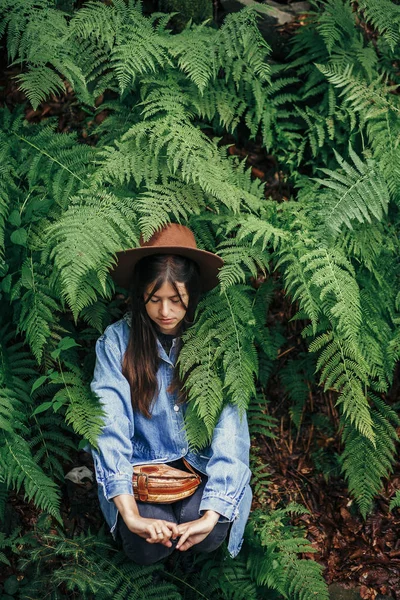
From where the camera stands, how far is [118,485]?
3457 millimetres

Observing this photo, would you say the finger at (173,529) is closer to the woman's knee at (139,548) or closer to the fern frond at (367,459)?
the woman's knee at (139,548)

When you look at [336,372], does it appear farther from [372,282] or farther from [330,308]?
[372,282]

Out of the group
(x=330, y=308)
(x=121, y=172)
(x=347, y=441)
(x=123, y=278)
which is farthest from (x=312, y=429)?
(x=121, y=172)

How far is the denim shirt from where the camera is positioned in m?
3.55

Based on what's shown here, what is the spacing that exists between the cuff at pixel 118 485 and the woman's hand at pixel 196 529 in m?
0.33

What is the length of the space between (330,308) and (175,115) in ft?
4.97

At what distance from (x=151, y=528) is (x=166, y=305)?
1.12 meters

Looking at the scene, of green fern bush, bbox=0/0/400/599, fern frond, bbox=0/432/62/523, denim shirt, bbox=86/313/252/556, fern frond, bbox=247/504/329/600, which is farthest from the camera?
fern frond, bbox=247/504/329/600

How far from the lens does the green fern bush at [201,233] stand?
376 centimetres

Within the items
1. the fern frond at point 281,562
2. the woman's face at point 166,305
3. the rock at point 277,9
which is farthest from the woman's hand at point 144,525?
the rock at point 277,9

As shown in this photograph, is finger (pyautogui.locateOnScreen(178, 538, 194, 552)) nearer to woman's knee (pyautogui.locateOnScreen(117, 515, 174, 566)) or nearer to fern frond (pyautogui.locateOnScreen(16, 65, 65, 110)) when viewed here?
woman's knee (pyautogui.locateOnScreen(117, 515, 174, 566))

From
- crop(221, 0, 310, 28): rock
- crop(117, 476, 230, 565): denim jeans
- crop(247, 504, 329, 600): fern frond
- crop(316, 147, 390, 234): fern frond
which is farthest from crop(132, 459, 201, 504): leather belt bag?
crop(221, 0, 310, 28): rock

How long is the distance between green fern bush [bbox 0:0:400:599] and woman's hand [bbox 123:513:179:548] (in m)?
0.47

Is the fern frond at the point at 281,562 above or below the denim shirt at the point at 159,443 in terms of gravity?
below
